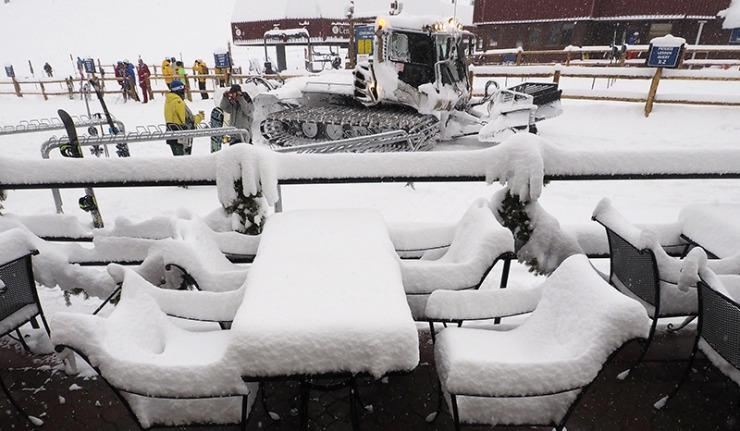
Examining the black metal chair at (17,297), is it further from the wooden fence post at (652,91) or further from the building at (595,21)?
the building at (595,21)

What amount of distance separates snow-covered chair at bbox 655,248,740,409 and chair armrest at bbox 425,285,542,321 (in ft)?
2.54

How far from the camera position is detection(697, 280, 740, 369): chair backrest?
6.48 feet

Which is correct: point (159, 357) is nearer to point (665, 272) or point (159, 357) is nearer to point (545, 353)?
point (545, 353)

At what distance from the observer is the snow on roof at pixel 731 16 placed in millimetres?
20141

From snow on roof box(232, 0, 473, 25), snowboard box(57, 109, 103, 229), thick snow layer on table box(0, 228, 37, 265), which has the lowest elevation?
snowboard box(57, 109, 103, 229)

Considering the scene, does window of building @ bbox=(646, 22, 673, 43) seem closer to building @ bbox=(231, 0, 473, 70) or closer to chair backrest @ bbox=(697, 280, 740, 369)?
building @ bbox=(231, 0, 473, 70)

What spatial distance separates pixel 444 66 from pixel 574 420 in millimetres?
9518

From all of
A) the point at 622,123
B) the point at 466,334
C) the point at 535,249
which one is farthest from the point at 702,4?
the point at 466,334

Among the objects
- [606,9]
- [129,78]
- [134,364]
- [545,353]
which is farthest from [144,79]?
[606,9]

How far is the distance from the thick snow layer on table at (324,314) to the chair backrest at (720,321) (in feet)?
4.71

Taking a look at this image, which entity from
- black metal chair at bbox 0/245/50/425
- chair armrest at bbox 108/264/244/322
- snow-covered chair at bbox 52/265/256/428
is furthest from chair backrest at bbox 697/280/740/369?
black metal chair at bbox 0/245/50/425

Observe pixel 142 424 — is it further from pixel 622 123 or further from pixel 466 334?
pixel 622 123

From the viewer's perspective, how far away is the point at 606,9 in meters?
21.3

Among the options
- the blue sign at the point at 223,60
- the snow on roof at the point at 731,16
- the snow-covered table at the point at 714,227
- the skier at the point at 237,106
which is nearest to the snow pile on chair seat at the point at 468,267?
the snow-covered table at the point at 714,227
